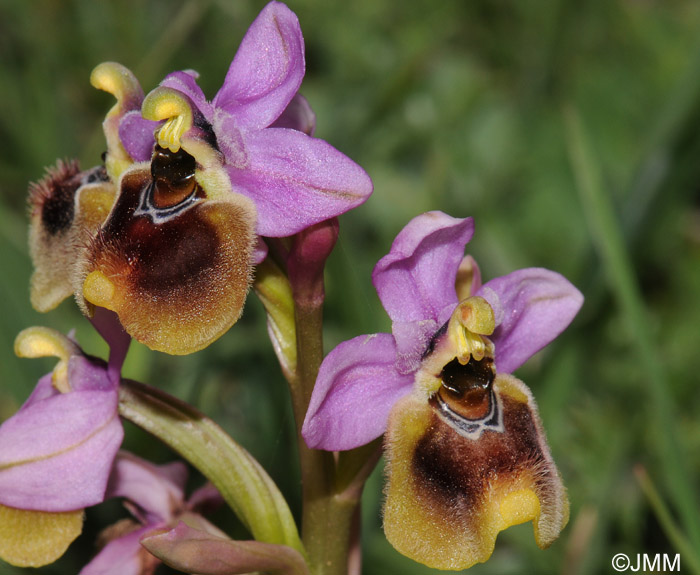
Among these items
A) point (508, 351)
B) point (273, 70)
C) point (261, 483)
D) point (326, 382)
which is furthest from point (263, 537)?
point (273, 70)

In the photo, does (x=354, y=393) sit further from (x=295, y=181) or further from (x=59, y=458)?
(x=59, y=458)

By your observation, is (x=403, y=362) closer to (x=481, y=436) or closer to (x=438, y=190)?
(x=481, y=436)

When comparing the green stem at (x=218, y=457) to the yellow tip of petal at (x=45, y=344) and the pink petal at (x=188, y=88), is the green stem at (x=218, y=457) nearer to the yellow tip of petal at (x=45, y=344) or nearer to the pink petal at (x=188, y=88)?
the yellow tip of petal at (x=45, y=344)

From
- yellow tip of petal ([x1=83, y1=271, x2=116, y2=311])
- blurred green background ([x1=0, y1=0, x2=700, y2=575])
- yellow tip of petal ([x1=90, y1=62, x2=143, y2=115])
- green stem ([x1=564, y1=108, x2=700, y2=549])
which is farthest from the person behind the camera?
blurred green background ([x1=0, y1=0, x2=700, y2=575])

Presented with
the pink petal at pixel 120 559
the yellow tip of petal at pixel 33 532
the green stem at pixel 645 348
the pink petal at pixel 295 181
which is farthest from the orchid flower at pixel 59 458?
the green stem at pixel 645 348

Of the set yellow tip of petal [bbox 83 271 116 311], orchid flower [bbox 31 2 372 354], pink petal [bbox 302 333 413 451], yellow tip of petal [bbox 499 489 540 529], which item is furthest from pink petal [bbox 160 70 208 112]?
yellow tip of petal [bbox 499 489 540 529]

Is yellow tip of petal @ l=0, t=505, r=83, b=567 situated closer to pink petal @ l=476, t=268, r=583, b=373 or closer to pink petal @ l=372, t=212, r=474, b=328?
pink petal @ l=372, t=212, r=474, b=328
